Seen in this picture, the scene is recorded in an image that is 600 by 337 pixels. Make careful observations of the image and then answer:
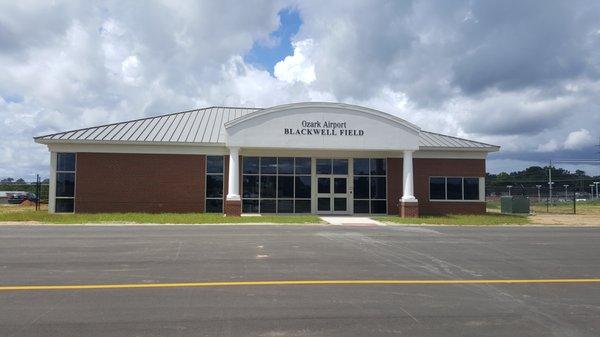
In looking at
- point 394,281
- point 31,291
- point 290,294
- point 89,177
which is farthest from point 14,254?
point 89,177

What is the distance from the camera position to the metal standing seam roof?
26.3 meters

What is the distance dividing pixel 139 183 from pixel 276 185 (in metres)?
7.28

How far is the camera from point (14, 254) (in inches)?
434

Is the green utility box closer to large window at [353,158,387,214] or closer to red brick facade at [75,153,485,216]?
large window at [353,158,387,214]

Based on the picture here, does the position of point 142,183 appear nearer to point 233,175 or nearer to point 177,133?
point 177,133

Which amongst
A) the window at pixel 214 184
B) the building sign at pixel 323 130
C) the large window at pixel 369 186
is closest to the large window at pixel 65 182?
the window at pixel 214 184

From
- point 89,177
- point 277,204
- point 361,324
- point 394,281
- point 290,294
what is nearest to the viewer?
point 361,324

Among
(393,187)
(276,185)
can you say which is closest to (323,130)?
(276,185)

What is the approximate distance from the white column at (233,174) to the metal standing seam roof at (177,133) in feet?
4.84

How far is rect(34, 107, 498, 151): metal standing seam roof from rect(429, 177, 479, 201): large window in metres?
1.95

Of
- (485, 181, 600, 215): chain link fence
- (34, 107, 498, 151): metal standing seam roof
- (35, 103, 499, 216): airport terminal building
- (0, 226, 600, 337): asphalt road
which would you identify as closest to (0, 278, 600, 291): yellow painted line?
(0, 226, 600, 337): asphalt road

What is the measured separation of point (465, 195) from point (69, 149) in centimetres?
2180

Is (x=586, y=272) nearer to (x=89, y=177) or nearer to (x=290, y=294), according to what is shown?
(x=290, y=294)

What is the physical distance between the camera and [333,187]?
29188 mm
